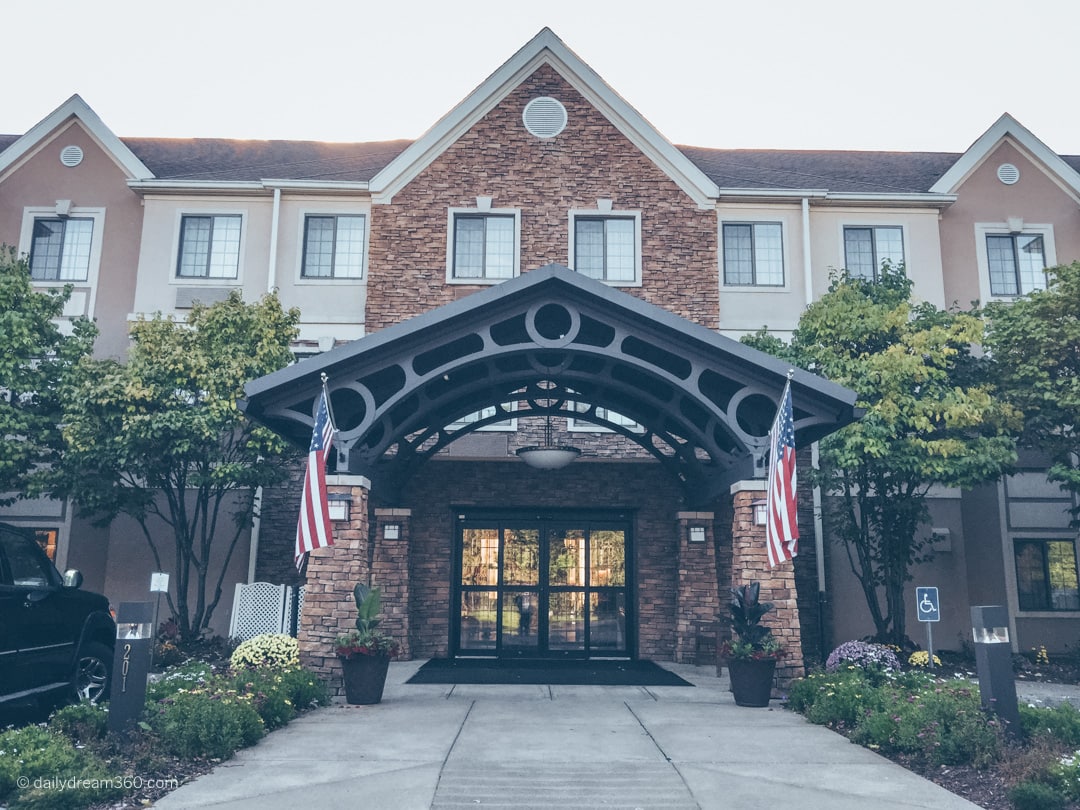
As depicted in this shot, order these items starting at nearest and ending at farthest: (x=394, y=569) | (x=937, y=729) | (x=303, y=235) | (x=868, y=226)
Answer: (x=937, y=729)
(x=394, y=569)
(x=303, y=235)
(x=868, y=226)

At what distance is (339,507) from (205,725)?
3772 millimetres

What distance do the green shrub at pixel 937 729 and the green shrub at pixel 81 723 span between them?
23.1 ft

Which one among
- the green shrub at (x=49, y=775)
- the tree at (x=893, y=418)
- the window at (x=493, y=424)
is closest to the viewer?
the green shrub at (x=49, y=775)

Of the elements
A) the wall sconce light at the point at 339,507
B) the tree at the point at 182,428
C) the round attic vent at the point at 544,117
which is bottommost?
the wall sconce light at the point at 339,507

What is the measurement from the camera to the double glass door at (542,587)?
16797 mm

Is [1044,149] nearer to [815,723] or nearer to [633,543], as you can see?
[633,543]

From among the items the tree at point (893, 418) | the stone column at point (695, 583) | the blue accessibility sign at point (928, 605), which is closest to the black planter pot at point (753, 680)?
the blue accessibility sign at point (928, 605)

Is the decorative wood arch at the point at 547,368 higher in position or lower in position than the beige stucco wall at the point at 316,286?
lower

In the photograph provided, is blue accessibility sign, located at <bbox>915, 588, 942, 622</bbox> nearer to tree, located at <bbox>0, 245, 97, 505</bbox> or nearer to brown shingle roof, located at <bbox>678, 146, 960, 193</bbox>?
brown shingle roof, located at <bbox>678, 146, 960, 193</bbox>

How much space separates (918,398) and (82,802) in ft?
44.1

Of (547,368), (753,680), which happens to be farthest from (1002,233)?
(753,680)

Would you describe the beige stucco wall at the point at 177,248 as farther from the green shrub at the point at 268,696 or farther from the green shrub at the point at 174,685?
the green shrub at the point at 268,696

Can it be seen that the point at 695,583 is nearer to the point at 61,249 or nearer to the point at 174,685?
the point at 174,685

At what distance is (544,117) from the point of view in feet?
60.8
